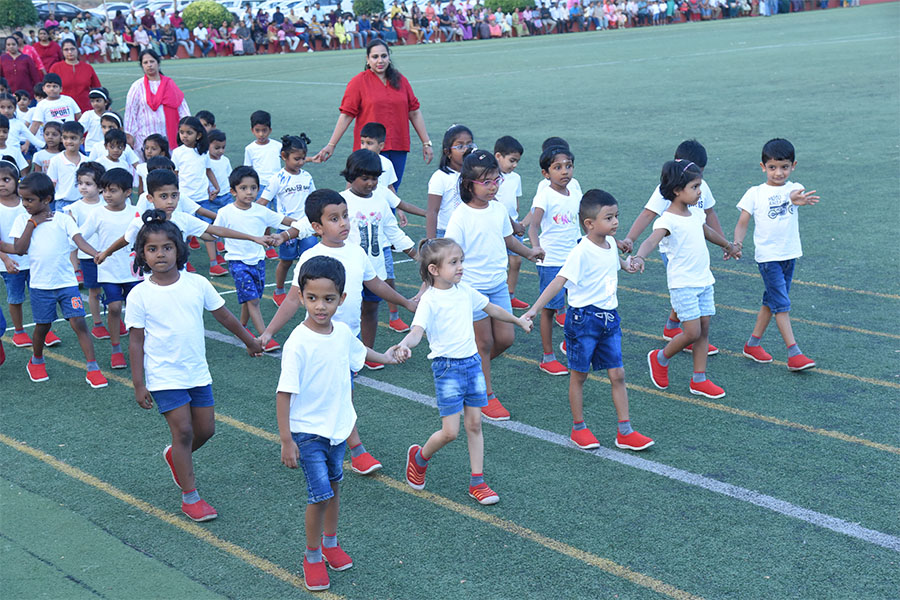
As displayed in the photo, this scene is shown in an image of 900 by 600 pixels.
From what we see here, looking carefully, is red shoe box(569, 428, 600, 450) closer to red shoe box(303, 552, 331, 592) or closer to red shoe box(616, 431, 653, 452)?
red shoe box(616, 431, 653, 452)

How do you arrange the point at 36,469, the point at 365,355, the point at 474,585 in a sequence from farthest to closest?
the point at 36,469
the point at 365,355
the point at 474,585

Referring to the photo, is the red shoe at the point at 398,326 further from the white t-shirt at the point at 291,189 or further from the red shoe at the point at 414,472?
the red shoe at the point at 414,472

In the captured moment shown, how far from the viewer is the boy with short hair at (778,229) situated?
23.5 ft

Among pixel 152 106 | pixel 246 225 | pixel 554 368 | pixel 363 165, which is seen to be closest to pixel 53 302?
pixel 246 225

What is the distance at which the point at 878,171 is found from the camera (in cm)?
1359

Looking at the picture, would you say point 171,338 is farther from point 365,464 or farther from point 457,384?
point 457,384

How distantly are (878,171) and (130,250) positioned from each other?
408 inches

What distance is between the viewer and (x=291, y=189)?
359 inches

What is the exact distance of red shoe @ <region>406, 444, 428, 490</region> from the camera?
5605mm

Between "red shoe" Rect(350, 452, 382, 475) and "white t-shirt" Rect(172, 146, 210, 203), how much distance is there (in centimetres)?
542

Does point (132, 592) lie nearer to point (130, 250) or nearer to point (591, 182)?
point (130, 250)

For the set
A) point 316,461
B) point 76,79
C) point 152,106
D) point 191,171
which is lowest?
point 316,461

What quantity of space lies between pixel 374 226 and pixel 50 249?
2562 mm

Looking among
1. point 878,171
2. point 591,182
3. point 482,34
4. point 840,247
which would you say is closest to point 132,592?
point 840,247
